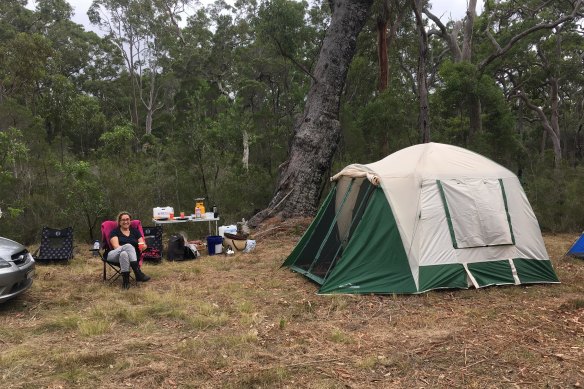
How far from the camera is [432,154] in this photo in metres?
6.11

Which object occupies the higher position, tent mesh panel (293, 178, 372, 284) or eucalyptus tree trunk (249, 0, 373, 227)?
eucalyptus tree trunk (249, 0, 373, 227)

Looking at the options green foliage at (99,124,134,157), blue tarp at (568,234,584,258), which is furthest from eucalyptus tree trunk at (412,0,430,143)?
green foliage at (99,124,134,157)

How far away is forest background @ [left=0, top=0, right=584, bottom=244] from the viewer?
11164mm

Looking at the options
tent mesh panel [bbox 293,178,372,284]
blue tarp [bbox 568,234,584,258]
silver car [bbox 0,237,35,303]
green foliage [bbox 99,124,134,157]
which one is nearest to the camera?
silver car [bbox 0,237,35,303]

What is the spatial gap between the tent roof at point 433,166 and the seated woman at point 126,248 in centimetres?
299

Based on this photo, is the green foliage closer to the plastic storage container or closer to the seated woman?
the plastic storage container

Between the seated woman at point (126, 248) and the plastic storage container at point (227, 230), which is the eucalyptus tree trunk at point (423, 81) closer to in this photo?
the plastic storage container at point (227, 230)

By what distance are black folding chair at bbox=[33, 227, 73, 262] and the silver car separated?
2.41 metres

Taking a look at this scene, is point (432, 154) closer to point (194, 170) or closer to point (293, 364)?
point (293, 364)

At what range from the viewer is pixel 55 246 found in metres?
7.86

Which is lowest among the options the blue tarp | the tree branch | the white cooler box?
the blue tarp

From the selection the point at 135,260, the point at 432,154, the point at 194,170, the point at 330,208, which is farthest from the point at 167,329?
the point at 194,170

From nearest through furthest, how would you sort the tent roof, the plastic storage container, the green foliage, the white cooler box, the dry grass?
the dry grass, the tent roof, the white cooler box, the plastic storage container, the green foliage

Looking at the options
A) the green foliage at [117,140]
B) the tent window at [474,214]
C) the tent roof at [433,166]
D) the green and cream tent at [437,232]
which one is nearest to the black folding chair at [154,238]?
the green and cream tent at [437,232]
